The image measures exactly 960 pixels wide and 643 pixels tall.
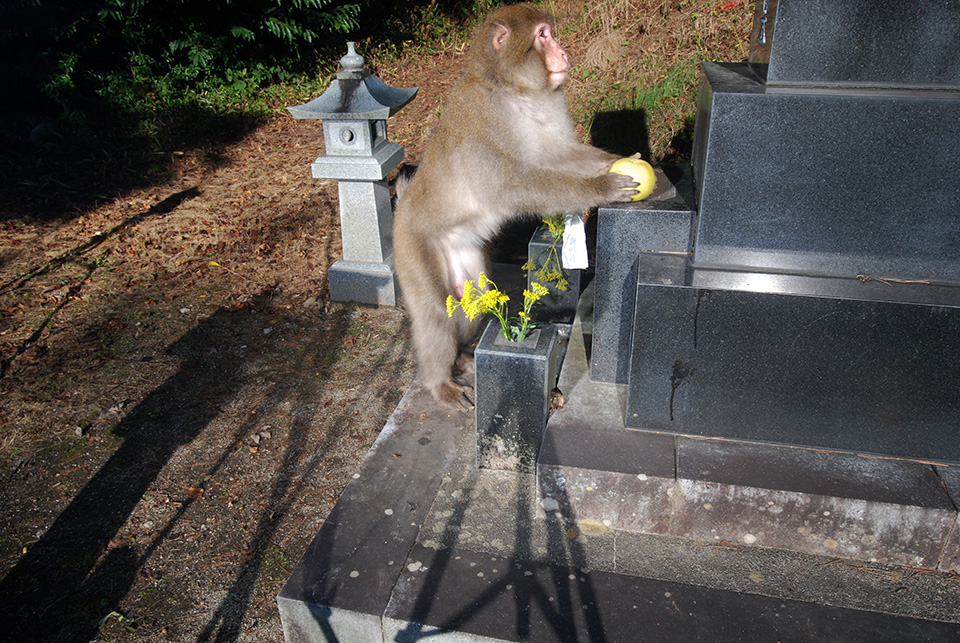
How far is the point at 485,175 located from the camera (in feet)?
11.8

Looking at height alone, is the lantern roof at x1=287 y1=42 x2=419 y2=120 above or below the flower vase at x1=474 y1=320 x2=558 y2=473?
above

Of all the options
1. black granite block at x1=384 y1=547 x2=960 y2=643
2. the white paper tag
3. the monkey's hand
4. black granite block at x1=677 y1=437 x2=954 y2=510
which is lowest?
black granite block at x1=384 y1=547 x2=960 y2=643

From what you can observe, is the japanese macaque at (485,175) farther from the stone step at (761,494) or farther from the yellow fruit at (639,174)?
the stone step at (761,494)

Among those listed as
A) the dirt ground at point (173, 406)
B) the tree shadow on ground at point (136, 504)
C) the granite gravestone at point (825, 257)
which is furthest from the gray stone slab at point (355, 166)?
the granite gravestone at point (825, 257)

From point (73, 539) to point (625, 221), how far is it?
10.5ft

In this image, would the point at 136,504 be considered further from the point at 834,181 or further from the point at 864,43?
the point at 864,43

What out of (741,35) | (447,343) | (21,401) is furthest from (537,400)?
(741,35)

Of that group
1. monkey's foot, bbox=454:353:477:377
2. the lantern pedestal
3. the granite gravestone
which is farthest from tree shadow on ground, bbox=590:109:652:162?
the granite gravestone

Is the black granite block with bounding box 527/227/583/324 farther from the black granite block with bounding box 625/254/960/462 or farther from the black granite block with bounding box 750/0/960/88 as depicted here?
the black granite block with bounding box 750/0/960/88

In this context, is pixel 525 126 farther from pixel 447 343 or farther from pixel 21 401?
pixel 21 401

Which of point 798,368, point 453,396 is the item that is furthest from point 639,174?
point 453,396

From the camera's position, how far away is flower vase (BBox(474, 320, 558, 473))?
3217 mm

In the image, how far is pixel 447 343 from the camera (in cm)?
389

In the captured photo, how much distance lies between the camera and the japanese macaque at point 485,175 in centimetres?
346
